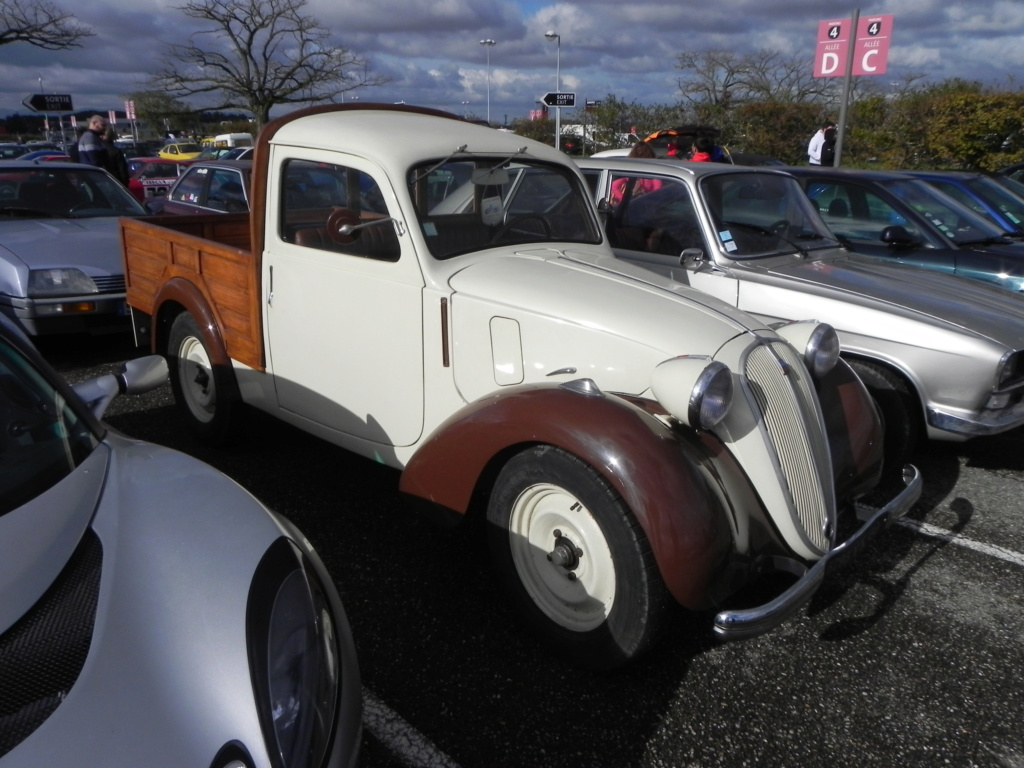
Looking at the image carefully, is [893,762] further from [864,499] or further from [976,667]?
[864,499]

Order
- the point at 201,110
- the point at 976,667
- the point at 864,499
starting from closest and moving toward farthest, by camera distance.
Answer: the point at 976,667 < the point at 864,499 < the point at 201,110

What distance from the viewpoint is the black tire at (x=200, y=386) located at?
427cm

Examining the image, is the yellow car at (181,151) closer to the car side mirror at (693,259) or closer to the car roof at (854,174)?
the car roof at (854,174)

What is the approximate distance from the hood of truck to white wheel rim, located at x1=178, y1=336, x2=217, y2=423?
6.40 ft

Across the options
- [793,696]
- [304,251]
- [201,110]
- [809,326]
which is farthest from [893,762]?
[201,110]

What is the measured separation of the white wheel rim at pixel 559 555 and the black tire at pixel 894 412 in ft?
7.12

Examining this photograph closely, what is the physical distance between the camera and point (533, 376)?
310 centimetres

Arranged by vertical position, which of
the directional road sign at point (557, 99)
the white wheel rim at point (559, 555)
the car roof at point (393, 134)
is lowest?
the white wheel rim at point (559, 555)

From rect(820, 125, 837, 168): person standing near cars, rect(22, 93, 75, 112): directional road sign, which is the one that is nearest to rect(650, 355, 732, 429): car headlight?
rect(820, 125, 837, 168): person standing near cars

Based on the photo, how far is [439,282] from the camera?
10.7ft

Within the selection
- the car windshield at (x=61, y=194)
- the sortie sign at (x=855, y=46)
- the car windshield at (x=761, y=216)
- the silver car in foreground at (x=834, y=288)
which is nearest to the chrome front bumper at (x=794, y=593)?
the silver car in foreground at (x=834, y=288)

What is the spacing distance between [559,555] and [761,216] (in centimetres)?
336

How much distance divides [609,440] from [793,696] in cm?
110

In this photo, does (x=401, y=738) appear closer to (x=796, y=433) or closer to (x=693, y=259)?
(x=796, y=433)
